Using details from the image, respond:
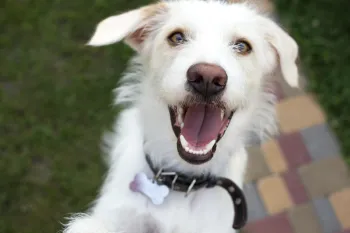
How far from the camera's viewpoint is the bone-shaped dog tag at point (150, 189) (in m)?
2.93

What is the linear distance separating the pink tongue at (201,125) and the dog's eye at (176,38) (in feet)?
1.25

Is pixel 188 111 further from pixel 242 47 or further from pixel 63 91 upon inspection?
pixel 63 91

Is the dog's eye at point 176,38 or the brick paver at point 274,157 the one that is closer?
the dog's eye at point 176,38

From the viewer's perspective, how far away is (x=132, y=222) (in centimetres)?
306

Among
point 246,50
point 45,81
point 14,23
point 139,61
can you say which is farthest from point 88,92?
point 246,50

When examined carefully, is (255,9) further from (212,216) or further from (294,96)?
(294,96)

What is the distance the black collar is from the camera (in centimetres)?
297

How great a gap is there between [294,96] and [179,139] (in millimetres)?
2454

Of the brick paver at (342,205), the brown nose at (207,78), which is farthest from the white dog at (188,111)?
the brick paver at (342,205)

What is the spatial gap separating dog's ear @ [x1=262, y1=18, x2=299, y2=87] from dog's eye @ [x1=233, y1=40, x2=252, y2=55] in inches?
8.0

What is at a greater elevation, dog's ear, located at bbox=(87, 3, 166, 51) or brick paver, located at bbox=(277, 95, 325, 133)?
dog's ear, located at bbox=(87, 3, 166, 51)

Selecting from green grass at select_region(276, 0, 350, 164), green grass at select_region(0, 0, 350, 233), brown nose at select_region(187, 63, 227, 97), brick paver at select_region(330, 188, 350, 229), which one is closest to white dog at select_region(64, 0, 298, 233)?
brown nose at select_region(187, 63, 227, 97)

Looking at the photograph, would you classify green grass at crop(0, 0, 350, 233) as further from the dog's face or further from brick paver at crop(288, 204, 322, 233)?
the dog's face

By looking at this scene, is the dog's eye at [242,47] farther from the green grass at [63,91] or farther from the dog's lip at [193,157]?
the green grass at [63,91]
